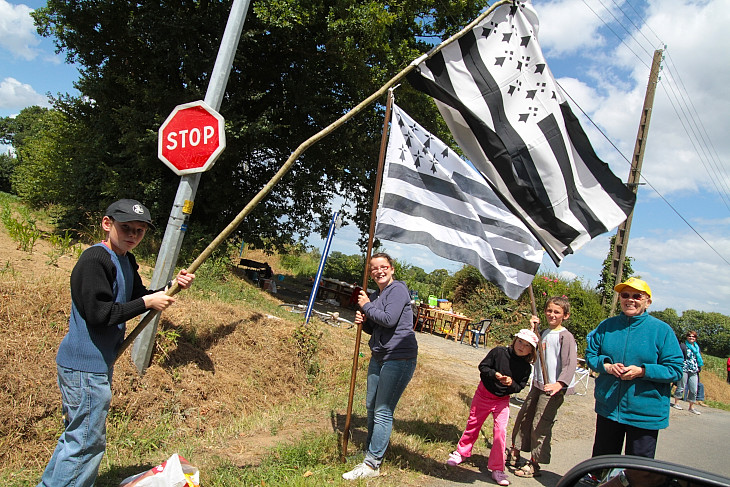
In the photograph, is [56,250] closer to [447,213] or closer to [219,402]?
A: [219,402]

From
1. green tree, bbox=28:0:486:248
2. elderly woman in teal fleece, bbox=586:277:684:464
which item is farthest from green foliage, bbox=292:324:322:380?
green tree, bbox=28:0:486:248

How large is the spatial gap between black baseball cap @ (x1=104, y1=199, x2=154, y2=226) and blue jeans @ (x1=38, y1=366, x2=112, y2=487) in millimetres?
944

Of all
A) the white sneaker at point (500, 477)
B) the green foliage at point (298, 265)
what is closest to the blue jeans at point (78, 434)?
the white sneaker at point (500, 477)

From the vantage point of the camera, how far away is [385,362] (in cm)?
417

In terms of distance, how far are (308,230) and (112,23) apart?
311 inches

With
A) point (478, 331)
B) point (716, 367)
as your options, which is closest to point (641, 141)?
point (478, 331)

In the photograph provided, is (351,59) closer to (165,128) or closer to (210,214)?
(210,214)

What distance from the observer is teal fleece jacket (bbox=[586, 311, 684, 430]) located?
11.8 ft

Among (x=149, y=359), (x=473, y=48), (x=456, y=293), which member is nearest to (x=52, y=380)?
(x=149, y=359)

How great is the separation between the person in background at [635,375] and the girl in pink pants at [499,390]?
877 millimetres

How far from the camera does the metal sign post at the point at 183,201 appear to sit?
474 centimetres

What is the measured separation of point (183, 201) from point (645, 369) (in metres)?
4.45

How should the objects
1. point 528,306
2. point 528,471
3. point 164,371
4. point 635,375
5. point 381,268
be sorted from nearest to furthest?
point 635,375 → point 381,268 → point 528,471 → point 164,371 → point 528,306

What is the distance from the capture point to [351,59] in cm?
1184
